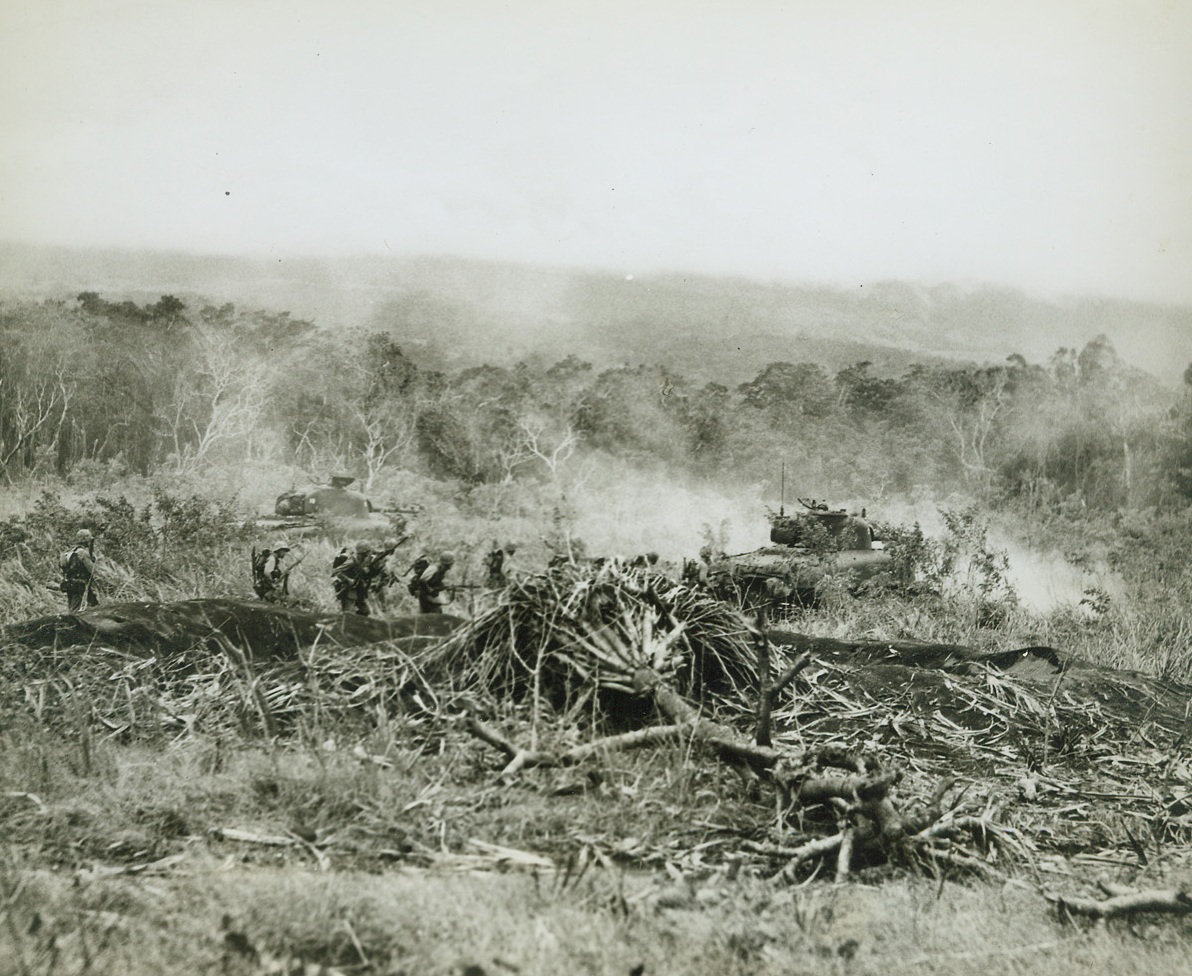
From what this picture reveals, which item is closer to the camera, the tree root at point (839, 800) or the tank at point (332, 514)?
the tree root at point (839, 800)

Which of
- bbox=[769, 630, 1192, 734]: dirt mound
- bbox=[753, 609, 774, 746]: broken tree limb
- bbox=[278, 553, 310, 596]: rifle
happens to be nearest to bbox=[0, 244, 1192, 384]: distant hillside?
bbox=[278, 553, 310, 596]: rifle

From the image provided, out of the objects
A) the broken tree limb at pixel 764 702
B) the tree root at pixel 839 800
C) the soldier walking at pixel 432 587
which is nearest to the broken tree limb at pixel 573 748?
the tree root at pixel 839 800

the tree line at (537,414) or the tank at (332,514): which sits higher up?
the tree line at (537,414)

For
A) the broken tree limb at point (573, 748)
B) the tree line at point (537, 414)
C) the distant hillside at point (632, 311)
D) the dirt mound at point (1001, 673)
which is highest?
the distant hillside at point (632, 311)

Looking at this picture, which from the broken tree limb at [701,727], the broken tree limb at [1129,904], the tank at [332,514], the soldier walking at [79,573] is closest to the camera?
the broken tree limb at [1129,904]

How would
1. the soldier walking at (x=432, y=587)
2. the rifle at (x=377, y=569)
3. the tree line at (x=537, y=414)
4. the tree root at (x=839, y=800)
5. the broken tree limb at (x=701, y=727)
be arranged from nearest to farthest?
the tree root at (x=839, y=800) < the broken tree limb at (x=701, y=727) < the soldier walking at (x=432, y=587) < the rifle at (x=377, y=569) < the tree line at (x=537, y=414)

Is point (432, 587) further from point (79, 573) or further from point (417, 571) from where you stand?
point (79, 573)

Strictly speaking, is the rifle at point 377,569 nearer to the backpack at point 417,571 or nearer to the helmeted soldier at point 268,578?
the backpack at point 417,571
